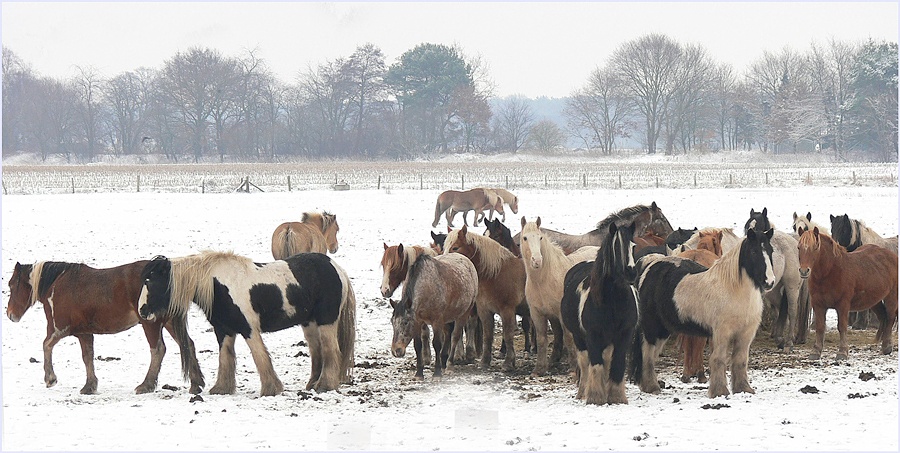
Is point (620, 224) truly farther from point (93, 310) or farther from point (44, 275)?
point (44, 275)

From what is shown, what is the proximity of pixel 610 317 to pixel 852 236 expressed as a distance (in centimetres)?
559

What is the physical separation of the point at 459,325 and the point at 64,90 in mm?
76108

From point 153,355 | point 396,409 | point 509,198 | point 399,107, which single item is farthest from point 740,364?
point 399,107

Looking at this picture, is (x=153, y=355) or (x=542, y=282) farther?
(x=542, y=282)

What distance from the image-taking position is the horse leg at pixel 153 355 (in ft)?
26.3

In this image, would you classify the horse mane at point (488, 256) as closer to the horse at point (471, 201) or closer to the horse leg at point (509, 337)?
the horse leg at point (509, 337)

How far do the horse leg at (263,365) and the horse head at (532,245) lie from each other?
Result: 2.64m

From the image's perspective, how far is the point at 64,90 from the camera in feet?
248

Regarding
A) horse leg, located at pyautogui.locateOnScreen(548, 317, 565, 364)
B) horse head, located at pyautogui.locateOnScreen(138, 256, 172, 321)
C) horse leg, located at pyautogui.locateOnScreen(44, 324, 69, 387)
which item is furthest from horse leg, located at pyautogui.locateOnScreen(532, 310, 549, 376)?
horse leg, located at pyautogui.locateOnScreen(44, 324, 69, 387)

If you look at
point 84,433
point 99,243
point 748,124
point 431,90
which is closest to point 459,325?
point 84,433

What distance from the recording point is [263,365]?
7680mm

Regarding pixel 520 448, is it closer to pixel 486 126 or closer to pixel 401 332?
pixel 401 332

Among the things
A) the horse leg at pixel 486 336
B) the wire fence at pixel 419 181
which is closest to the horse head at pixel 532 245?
the horse leg at pixel 486 336

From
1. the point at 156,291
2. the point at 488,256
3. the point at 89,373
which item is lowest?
the point at 89,373
